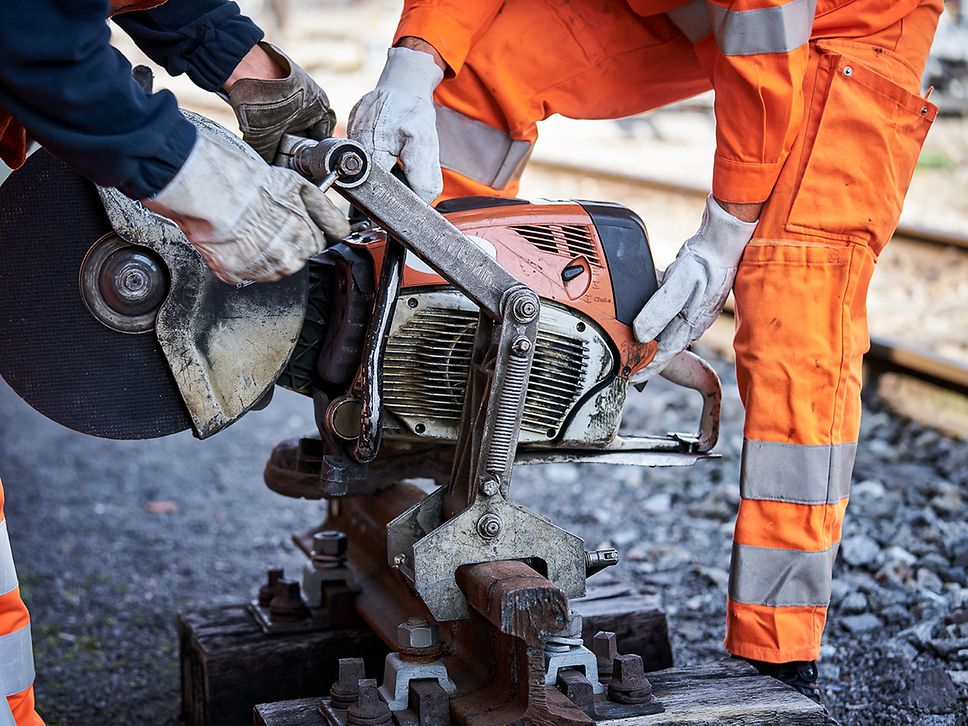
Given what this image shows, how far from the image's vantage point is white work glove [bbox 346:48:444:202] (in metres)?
2.53

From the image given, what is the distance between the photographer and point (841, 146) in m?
2.55

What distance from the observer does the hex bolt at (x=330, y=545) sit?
313 cm

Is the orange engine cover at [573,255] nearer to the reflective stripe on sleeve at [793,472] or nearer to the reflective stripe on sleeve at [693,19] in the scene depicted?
the reflective stripe on sleeve at [793,472]

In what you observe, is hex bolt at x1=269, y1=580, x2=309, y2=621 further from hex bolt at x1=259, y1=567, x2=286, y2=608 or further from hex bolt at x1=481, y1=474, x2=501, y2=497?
hex bolt at x1=481, y1=474, x2=501, y2=497

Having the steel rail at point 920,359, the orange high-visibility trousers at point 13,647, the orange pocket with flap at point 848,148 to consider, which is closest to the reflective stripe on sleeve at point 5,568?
the orange high-visibility trousers at point 13,647

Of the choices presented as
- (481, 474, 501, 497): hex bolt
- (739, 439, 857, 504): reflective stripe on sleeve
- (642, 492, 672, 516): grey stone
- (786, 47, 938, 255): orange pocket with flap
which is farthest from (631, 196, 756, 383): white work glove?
(642, 492, 672, 516): grey stone

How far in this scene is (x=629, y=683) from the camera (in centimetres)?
233

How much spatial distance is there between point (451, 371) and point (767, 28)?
992 millimetres

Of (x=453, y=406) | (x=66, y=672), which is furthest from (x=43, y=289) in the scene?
(x=66, y=672)

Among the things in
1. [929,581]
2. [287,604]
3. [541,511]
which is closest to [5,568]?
[287,604]

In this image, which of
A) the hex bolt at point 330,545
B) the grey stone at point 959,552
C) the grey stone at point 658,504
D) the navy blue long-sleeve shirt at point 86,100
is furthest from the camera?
the grey stone at point 658,504

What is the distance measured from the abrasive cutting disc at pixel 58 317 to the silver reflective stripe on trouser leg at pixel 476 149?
1.01 m

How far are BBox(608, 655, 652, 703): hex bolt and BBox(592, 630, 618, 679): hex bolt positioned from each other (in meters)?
0.05

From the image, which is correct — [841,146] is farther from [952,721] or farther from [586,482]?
[586,482]
